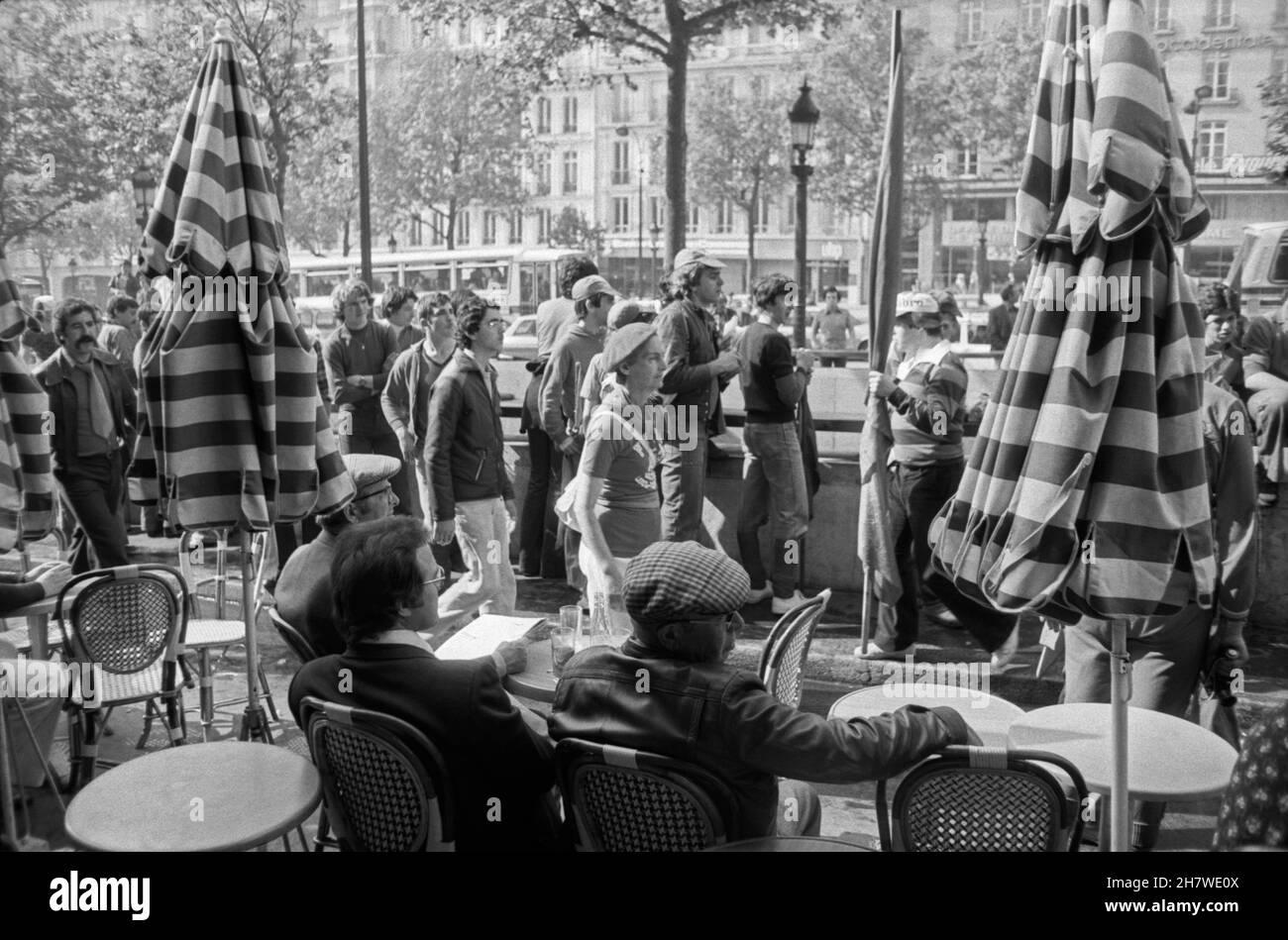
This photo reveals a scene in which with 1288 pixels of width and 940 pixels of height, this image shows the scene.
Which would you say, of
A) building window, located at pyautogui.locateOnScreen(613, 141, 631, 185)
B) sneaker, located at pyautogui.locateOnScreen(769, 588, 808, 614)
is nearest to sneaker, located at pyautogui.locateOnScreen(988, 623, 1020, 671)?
sneaker, located at pyautogui.locateOnScreen(769, 588, 808, 614)

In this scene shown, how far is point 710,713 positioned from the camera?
2844mm

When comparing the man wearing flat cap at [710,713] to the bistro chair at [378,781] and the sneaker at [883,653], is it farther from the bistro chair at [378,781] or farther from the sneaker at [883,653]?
the sneaker at [883,653]

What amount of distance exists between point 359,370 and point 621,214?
56.7 meters

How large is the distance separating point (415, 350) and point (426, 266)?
102 feet

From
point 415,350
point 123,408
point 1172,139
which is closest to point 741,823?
point 1172,139

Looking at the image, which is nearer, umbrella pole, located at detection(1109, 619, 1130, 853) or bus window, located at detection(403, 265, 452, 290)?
umbrella pole, located at detection(1109, 619, 1130, 853)

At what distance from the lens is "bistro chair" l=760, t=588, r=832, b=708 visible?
398 cm

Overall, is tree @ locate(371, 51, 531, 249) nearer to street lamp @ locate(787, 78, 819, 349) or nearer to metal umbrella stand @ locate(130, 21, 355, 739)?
street lamp @ locate(787, 78, 819, 349)

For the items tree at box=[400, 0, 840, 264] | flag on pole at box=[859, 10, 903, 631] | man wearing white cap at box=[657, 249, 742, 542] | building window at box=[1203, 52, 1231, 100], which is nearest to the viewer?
flag on pole at box=[859, 10, 903, 631]

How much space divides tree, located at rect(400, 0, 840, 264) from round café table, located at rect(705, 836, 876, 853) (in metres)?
15.8

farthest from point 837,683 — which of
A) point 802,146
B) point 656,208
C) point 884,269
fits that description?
point 656,208

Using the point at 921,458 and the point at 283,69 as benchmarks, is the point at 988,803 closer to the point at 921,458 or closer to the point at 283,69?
the point at 921,458

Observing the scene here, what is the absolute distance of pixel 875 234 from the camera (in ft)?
18.8

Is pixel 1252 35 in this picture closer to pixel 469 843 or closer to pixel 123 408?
pixel 123 408
